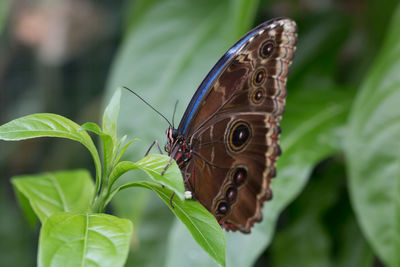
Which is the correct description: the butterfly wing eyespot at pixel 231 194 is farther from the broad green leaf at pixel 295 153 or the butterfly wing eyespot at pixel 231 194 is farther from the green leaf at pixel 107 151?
the green leaf at pixel 107 151

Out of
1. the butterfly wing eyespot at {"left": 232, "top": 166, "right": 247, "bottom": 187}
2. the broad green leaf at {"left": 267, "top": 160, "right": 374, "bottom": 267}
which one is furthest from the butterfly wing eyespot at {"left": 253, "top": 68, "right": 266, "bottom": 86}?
the broad green leaf at {"left": 267, "top": 160, "right": 374, "bottom": 267}

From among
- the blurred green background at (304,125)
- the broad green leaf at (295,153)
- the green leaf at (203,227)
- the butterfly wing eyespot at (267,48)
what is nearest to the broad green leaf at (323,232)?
the blurred green background at (304,125)

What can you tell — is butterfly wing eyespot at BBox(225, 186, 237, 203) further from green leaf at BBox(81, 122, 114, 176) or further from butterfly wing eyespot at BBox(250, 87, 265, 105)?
green leaf at BBox(81, 122, 114, 176)

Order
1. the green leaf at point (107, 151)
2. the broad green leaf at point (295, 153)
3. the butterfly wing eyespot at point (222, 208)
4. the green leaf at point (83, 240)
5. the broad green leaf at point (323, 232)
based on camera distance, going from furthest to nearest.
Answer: the broad green leaf at point (323, 232)
the broad green leaf at point (295, 153)
the butterfly wing eyespot at point (222, 208)
the green leaf at point (107, 151)
the green leaf at point (83, 240)

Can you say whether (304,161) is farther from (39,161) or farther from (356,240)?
(39,161)

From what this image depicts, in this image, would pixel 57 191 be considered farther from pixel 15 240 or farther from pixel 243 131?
pixel 15 240

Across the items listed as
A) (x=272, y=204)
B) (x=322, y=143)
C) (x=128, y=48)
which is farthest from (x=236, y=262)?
(x=128, y=48)
